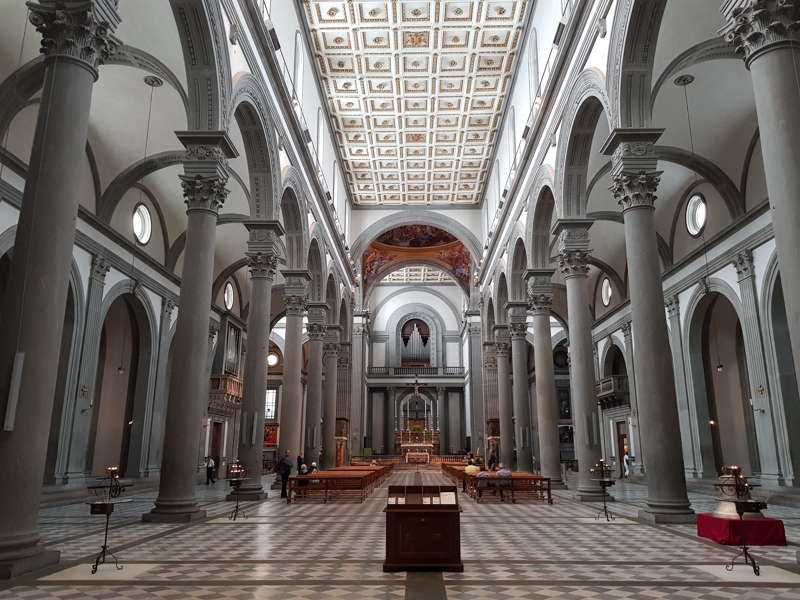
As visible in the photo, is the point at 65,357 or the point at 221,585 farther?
the point at 65,357

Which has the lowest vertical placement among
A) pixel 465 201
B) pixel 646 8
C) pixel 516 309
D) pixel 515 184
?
pixel 516 309

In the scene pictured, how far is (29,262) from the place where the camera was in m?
5.85

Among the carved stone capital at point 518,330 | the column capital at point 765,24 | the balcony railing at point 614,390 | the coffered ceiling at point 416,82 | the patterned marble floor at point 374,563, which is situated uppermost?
the coffered ceiling at point 416,82

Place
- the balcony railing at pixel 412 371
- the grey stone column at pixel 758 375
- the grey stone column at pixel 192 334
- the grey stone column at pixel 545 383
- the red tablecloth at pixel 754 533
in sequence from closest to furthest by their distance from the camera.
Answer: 1. the red tablecloth at pixel 754 533
2. the grey stone column at pixel 192 334
3. the grey stone column at pixel 758 375
4. the grey stone column at pixel 545 383
5. the balcony railing at pixel 412 371

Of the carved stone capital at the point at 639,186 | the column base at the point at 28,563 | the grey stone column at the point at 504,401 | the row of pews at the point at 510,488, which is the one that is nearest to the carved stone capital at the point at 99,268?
the row of pews at the point at 510,488

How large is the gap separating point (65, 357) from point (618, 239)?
1879cm

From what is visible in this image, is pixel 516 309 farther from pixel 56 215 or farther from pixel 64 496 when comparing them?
pixel 56 215

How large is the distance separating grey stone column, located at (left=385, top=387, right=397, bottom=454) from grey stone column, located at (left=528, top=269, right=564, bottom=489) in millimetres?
27179

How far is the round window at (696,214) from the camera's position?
699 inches

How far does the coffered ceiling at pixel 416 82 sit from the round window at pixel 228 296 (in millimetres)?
7038

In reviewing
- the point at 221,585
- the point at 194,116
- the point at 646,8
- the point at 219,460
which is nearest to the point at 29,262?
the point at 221,585

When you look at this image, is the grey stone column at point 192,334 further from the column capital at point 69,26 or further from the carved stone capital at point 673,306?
the carved stone capital at point 673,306

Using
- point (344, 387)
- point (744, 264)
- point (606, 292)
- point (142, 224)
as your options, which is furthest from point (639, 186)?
point (344, 387)

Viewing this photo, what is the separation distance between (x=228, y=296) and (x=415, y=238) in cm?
1383
